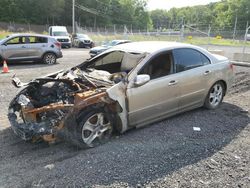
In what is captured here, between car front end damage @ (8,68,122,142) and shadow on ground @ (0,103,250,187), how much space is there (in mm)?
333

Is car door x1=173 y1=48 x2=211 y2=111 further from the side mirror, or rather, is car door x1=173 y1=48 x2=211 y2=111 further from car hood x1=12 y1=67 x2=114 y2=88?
car hood x1=12 y1=67 x2=114 y2=88

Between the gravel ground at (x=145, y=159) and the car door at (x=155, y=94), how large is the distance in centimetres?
30

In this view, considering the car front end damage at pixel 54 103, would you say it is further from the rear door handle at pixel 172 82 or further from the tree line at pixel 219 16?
the tree line at pixel 219 16

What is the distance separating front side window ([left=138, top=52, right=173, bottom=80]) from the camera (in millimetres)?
4809

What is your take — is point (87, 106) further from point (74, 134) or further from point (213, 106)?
point (213, 106)

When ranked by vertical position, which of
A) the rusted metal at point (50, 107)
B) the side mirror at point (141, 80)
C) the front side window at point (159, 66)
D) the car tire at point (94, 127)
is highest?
the front side window at point (159, 66)

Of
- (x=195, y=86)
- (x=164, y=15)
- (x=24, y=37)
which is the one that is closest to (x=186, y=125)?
(x=195, y=86)

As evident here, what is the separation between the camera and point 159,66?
16.4 ft

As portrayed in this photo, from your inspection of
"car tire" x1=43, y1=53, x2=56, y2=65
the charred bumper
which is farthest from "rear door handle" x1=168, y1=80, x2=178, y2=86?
"car tire" x1=43, y1=53, x2=56, y2=65

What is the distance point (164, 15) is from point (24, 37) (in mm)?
150069

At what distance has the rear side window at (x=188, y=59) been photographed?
5.21m

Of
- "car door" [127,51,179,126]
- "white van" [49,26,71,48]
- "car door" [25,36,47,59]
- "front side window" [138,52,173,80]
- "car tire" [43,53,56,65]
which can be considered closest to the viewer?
"car door" [127,51,179,126]

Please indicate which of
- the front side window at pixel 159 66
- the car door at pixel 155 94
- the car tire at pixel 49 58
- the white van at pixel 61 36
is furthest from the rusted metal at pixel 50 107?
the white van at pixel 61 36

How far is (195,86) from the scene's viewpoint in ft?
17.9
